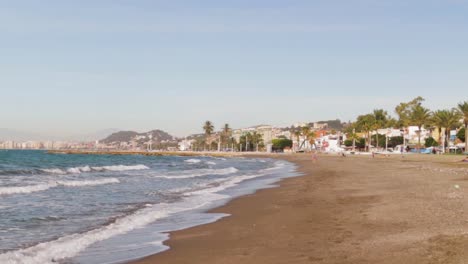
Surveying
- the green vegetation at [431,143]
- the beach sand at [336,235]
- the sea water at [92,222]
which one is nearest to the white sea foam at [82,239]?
the sea water at [92,222]

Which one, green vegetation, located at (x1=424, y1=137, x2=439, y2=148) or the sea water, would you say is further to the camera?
green vegetation, located at (x1=424, y1=137, x2=439, y2=148)

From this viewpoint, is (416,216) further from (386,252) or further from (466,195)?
(466,195)

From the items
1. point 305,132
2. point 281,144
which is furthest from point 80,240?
point 281,144

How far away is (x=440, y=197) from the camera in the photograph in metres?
16.6

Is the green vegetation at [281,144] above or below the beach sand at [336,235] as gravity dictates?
above

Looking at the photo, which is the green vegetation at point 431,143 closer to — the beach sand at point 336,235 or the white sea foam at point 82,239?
the beach sand at point 336,235

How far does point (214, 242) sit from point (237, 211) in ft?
20.2

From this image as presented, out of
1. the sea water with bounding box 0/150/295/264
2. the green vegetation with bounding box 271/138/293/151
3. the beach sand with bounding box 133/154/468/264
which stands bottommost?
the sea water with bounding box 0/150/295/264

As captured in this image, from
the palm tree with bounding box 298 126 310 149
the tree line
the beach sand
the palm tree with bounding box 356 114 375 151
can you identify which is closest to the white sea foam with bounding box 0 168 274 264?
the beach sand

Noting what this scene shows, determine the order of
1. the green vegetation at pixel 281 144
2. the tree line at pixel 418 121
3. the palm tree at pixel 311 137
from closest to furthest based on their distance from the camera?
the tree line at pixel 418 121 < the palm tree at pixel 311 137 < the green vegetation at pixel 281 144

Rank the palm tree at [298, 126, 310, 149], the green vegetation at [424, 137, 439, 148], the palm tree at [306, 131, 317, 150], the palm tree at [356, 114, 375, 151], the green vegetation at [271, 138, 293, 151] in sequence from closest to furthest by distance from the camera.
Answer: the green vegetation at [424, 137, 439, 148] < the palm tree at [356, 114, 375, 151] < the palm tree at [306, 131, 317, 150] < the palm tree at [298, 126, 310, 149] < the green vegetation at [271, 138, 293, 151]

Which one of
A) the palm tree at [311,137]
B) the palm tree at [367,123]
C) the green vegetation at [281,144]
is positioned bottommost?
the green vegetation at [281,144]

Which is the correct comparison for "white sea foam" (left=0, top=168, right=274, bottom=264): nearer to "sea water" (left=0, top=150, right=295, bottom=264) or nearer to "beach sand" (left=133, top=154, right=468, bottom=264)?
"sea water" (left=0, top=150, right=295, bottom=264)

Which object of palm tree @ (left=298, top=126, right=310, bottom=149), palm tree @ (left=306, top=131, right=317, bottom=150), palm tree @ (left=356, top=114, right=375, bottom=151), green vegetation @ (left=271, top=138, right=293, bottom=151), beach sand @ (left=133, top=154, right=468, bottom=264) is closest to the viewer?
beach sand @ (left=133, top=154, right=468, bottom=264)
